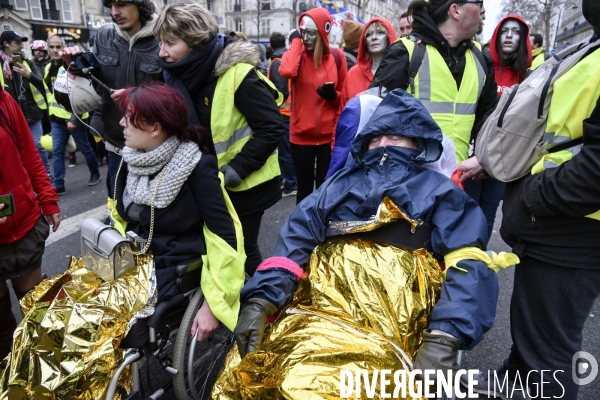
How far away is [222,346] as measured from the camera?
2279 mm

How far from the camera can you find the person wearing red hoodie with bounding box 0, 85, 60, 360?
6.73 feet

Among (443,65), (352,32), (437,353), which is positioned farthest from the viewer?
(352,32)

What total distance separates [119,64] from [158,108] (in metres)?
1.10

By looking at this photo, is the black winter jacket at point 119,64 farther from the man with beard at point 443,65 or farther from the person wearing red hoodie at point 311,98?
the person wearing red hoodie at point 311,98

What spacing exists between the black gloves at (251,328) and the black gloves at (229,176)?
842 millimetres

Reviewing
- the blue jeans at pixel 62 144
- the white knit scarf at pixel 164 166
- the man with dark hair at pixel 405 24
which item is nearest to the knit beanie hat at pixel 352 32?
the man with dark hair at pixel 405 24

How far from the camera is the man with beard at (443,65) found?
239cm

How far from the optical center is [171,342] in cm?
201

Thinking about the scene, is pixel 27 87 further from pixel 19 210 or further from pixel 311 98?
pixel 19 210

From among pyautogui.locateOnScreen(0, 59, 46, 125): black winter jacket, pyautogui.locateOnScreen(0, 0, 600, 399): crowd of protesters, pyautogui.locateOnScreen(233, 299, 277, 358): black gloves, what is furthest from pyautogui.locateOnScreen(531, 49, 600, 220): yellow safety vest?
pyautogui.locateOnScreen(0, 59, 46, 125): black winter jacket

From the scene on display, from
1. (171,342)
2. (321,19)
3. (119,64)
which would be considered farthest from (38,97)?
(171,342)

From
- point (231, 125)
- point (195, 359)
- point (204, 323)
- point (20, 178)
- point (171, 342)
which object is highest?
point (231, 125)

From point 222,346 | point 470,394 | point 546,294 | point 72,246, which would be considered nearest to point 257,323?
point 222,346

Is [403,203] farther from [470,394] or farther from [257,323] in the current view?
[470,394]
